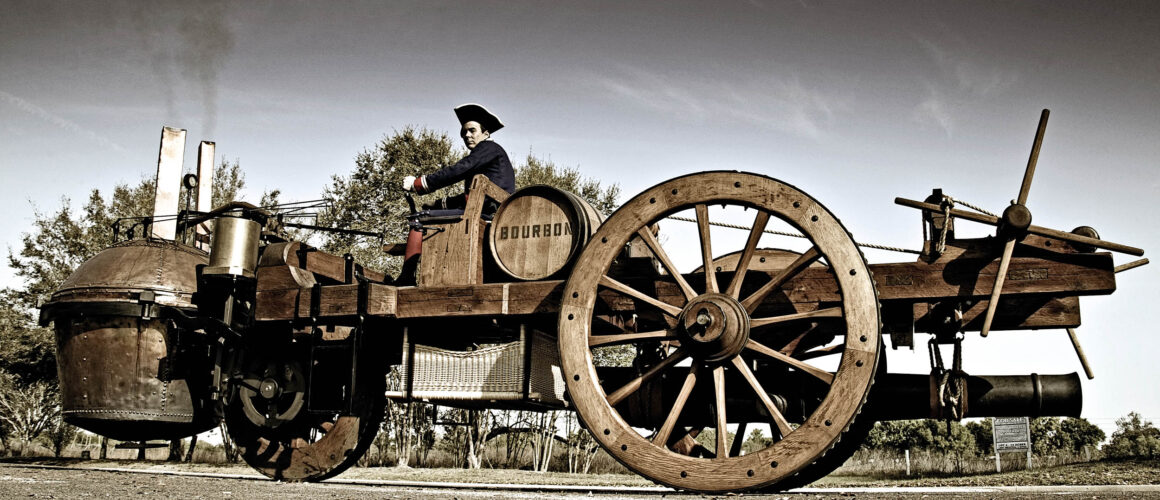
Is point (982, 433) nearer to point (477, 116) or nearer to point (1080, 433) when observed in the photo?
point (1080, 433)

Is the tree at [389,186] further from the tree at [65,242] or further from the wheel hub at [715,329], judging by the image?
the wheel hub at [715,329]

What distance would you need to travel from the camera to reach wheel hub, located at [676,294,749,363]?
566 cm

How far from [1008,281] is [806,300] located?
Answer: 1265 mm

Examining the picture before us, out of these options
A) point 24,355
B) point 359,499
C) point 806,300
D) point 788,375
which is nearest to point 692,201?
point 806,300

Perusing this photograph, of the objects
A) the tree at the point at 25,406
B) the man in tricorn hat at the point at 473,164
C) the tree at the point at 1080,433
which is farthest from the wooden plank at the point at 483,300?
the tree at the point at 1080,433

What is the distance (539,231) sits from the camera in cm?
685

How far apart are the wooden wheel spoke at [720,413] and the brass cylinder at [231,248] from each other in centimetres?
458

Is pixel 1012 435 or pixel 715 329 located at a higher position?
pixel 715 329

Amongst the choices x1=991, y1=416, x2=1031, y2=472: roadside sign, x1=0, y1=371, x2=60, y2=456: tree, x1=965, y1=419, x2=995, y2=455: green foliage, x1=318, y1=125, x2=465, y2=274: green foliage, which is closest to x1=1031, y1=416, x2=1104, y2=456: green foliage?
x1=965, y1=419, x2=995, y2=455: green foliage

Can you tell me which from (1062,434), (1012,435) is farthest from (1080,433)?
(1012,435)

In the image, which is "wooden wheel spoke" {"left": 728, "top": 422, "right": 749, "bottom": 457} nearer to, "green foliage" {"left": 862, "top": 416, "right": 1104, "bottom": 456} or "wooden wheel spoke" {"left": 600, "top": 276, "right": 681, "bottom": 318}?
"wooden wheel spoke" {"left": 600, "top": 276, "right": 681, "bottom": 318}

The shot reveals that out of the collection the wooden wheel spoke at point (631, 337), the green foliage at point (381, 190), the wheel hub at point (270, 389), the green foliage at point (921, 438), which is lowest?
the green foliage at point (921, 438)

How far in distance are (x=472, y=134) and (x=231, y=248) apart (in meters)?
2.42

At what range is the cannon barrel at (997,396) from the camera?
596cm
